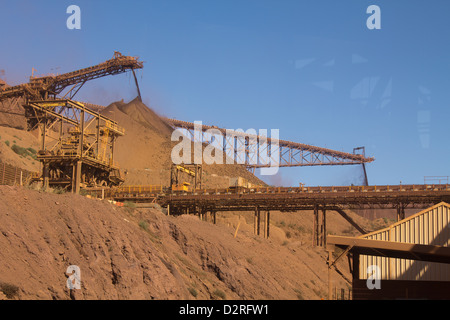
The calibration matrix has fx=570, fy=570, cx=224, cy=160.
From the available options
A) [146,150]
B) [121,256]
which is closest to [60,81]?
[146,150]

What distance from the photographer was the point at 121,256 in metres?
25.5

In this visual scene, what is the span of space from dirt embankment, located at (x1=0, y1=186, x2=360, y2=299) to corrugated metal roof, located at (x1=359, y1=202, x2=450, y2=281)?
8663 mm

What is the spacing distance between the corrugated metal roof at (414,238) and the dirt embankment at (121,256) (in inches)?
341

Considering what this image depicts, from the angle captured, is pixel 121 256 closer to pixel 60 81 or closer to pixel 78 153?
pixel 78 153

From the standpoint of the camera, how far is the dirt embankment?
21609mm

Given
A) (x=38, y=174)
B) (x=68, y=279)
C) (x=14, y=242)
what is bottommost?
(x=68, y=279)

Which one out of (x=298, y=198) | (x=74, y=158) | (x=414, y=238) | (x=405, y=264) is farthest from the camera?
(x=298, y=198)

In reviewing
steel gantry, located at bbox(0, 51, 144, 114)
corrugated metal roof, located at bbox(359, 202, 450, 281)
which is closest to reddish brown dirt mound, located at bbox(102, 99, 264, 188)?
steel gantry, located at bbox(0, 51, 144, 114)

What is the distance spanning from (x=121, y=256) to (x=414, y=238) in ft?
42.4
